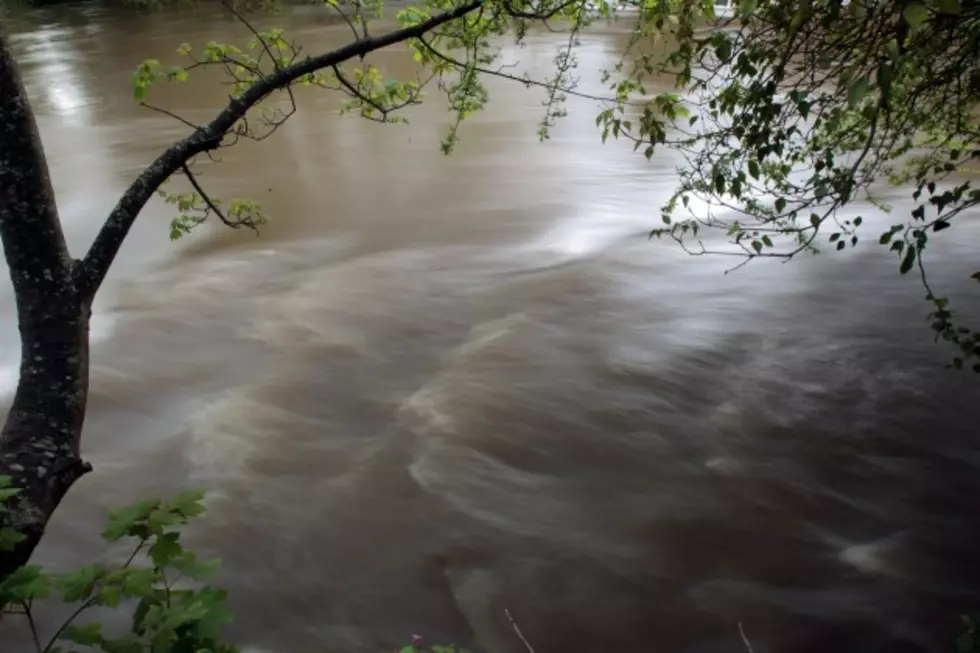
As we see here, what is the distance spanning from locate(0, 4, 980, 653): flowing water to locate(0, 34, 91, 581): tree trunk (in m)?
1.51

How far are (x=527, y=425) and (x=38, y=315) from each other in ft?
9.92

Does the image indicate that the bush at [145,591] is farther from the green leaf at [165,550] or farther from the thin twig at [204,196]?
the thin twig at [204,196]

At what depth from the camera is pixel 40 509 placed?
2092mm

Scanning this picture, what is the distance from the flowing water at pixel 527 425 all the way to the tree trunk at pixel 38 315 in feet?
4.94

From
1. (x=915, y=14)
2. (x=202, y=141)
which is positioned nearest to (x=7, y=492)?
(x=202, y=141)

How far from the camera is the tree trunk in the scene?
→ 2154 millimetres

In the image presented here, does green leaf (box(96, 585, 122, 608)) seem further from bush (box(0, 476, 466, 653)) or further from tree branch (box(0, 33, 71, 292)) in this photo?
tree branch (box(0, 33, 71, 292))

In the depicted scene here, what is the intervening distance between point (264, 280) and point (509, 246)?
2259mm

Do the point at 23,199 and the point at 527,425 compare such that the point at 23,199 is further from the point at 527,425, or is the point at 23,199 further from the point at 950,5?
the point at 527,425

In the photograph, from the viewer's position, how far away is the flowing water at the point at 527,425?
3492 millimetres

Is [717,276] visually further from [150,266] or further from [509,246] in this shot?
[150,266]

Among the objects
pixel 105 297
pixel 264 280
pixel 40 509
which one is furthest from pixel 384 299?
pixel 40 509

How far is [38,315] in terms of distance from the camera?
2.23m

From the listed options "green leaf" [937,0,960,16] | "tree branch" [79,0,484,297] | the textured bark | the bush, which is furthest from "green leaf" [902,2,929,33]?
the textured bark
